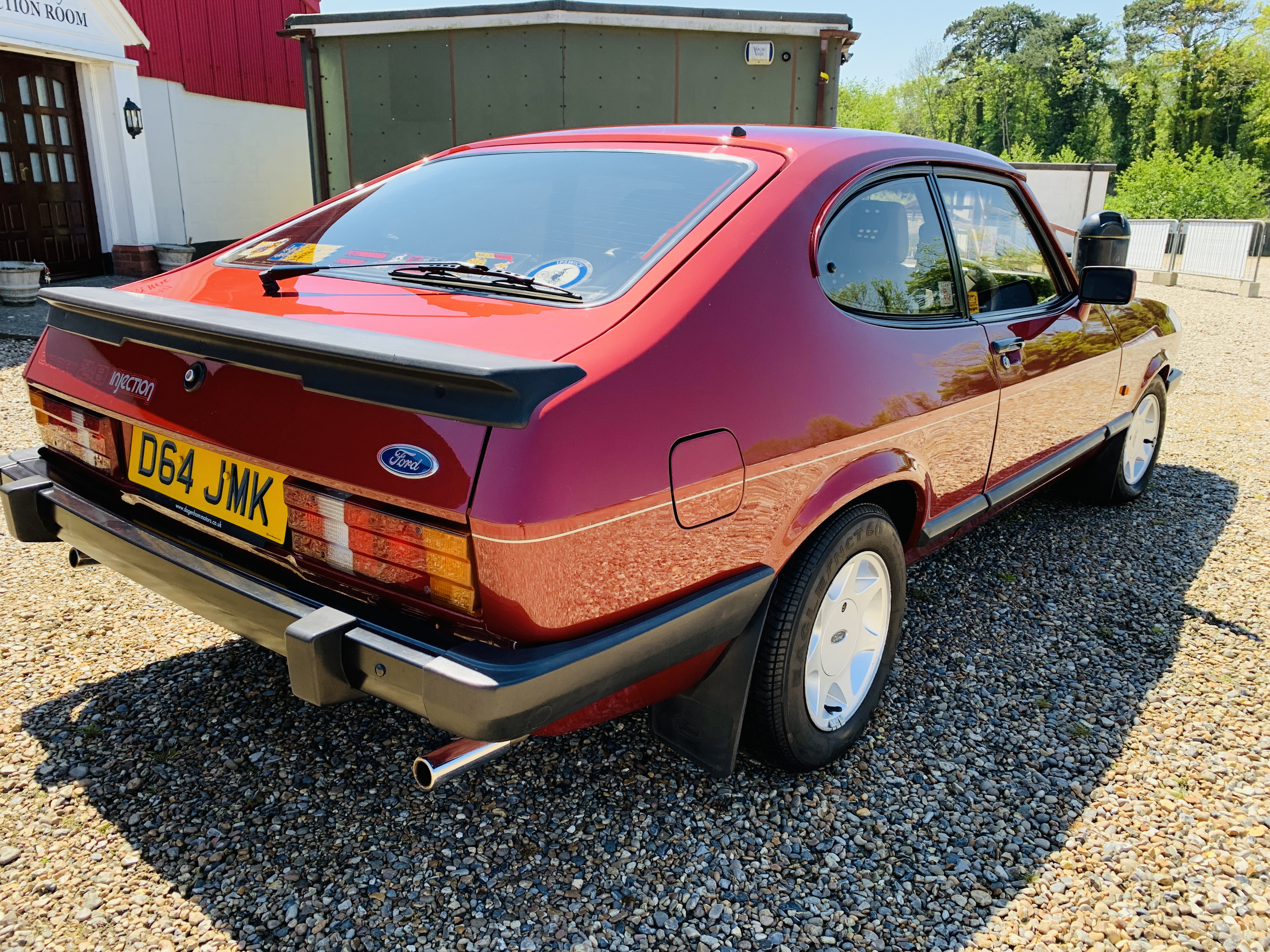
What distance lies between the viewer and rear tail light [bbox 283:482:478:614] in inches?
65.5

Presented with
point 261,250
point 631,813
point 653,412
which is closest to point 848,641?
→ point 631,813

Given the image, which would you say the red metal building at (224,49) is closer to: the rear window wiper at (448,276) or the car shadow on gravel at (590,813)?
the rear window wiper at (448,276)

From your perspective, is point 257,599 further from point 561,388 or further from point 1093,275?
point 1093,275

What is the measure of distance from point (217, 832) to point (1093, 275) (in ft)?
11.2

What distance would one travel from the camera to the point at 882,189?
2549 mm

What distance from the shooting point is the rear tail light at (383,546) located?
1663 mm

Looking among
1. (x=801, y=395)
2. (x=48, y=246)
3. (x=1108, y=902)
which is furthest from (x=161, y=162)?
(x=1108, y=902)

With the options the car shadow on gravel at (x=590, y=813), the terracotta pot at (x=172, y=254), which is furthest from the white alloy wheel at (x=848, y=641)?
the terracotta pot at (x=172, y=254)

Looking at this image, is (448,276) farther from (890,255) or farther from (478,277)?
(890,255)

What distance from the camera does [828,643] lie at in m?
2.40

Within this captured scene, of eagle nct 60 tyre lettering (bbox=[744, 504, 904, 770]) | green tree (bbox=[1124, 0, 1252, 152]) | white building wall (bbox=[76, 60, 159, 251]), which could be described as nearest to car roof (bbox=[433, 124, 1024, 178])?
eagle nct 60 tyre lettering (bbox=[744, 504, 904, 770])

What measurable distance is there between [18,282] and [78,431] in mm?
8835

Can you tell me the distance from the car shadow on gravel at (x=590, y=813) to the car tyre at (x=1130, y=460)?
156 centimetres

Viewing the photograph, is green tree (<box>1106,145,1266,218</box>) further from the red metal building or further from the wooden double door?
the wooden double door
